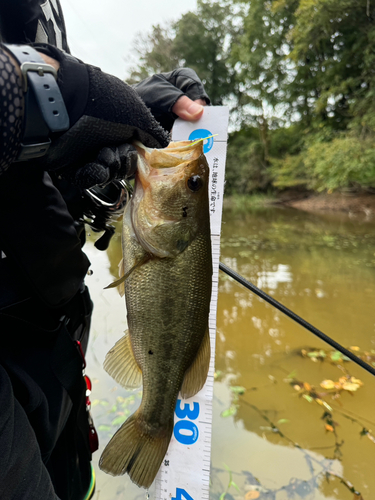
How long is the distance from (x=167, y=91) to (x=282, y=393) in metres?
2.33

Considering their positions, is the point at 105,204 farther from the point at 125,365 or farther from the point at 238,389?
the point at 238,389

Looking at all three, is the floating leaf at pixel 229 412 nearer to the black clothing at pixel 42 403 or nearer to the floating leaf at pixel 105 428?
the floating leaf at pixel 105 428

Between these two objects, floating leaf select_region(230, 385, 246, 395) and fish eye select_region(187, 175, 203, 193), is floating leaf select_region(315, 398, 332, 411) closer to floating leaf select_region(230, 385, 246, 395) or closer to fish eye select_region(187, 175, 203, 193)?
floating leaf select_region(230, 385, 246, 395)

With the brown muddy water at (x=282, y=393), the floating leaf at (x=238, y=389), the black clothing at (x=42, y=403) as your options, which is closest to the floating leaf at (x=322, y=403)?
the brown muddy water at (x=282, y=393)

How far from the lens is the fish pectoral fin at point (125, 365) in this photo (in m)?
1.15

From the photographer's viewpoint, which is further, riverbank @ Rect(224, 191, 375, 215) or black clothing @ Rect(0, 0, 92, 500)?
riverbank @ Rect(224, 191, 375, 215)

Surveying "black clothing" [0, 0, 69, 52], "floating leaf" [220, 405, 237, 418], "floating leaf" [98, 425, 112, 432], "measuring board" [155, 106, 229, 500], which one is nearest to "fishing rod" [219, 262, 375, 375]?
"measuring board" [155, 106, 229, 500]

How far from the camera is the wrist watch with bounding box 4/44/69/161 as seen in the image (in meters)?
0.72

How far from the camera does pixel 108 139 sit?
0.90 metres

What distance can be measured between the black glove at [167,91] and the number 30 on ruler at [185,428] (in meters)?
1.49

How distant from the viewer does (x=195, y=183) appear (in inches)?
41.4

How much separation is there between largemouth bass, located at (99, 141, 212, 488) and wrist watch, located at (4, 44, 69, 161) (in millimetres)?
286

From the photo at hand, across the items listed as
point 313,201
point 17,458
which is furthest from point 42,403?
point 313,201

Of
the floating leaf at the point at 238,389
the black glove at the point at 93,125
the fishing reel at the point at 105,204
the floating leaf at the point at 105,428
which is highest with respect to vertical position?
the black glove at the point at 93,125
